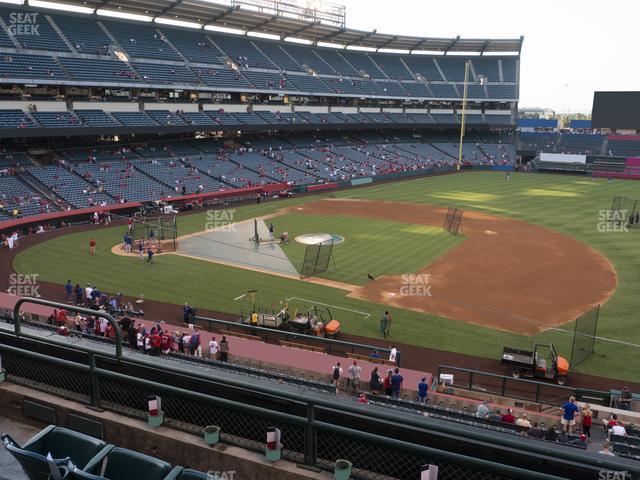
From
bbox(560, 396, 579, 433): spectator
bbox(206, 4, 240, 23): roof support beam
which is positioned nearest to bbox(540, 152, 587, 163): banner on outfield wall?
bbox(206, 4, 240, 23): roof support beam

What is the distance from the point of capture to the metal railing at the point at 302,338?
20422mm

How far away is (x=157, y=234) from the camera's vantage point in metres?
41.3

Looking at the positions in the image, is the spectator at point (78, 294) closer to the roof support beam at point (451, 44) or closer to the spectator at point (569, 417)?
the spectator at point (569, 417)

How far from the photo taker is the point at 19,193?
148 ft

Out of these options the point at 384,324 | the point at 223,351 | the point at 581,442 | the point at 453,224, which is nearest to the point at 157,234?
the point at 223,351

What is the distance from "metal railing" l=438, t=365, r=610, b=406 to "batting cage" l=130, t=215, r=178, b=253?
25399mm

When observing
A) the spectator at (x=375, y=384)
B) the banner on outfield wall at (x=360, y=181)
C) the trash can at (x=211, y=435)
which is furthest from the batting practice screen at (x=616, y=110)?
the trash can at (x=211, y=435)

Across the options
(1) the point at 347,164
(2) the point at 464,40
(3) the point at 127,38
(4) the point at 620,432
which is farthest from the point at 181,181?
(2) the point at 464,40

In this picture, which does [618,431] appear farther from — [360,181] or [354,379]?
[360,181]

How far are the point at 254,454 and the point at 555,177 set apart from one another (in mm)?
86282

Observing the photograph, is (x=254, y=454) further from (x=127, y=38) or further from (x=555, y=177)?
(x=555, y=177)

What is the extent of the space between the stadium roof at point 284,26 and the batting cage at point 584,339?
6285 centimetres

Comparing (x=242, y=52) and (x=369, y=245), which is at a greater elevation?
(x=242, y=52)

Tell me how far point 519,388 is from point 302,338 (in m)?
9.20
